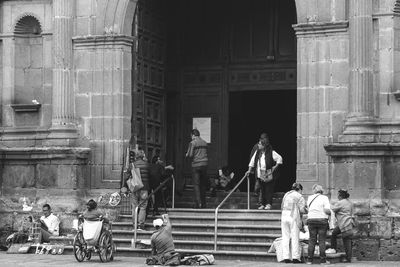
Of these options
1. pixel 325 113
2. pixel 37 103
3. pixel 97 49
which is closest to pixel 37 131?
pixel 37 103

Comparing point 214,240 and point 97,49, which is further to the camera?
point 97,49

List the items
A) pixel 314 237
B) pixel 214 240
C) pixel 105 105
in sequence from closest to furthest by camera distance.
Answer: pixel 314 237, pixel 214 240, pixel 105 105

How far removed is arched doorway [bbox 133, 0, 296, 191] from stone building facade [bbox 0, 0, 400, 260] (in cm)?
4

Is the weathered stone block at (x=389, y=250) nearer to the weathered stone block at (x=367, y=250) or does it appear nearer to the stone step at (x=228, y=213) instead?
the weathered stone block at (x=367, y=250)

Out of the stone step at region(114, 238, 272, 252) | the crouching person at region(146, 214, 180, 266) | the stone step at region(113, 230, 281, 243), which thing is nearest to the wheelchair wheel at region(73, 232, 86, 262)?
the crouching person at region(146, 214, 180, 266)

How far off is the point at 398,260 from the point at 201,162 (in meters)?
6.27

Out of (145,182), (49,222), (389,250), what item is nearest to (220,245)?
(145,182)

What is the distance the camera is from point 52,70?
3145 centimetres

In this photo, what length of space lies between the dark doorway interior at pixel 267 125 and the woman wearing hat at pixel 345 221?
8.70 meters

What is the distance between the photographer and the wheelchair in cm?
2652

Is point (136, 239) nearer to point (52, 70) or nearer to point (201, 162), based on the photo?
point (201, 162)

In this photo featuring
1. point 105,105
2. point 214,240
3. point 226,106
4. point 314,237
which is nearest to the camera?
point 314,237

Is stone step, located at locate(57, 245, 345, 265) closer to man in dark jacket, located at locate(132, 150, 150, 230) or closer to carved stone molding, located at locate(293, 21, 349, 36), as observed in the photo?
man in dark jacket, located at locate(132, 150, 150, 230)

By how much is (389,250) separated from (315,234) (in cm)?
215
